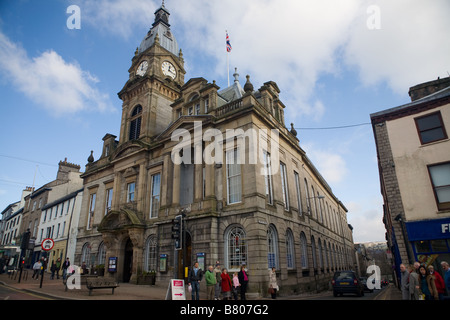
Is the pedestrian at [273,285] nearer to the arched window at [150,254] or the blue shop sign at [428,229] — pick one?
the blue shop sign at [428,229]

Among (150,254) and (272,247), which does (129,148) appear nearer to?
(150,254)

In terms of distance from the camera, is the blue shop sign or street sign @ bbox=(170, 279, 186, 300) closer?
street sign @ bbox=(170, 279, 186, 300)

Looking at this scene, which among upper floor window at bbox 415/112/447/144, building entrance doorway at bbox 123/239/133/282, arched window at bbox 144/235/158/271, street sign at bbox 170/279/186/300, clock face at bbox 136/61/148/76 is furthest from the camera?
clock face at bbox 136/61/148/76

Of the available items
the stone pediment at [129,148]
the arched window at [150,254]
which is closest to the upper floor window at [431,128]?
the arched window at [150,254]

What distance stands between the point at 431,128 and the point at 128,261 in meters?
23.6

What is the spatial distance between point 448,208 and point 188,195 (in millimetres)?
16138

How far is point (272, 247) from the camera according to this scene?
17.2 metres

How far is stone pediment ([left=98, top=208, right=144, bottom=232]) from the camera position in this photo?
21.6 m

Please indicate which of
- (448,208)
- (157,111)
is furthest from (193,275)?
(157,111)

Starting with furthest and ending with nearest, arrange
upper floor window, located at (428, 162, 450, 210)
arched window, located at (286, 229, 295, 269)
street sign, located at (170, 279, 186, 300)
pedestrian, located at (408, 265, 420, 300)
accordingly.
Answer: arched window, located at (286, 229, 295, 269)
upper floor window, located at (428, 162, 450, 210)
street sign, located at (170, 279, 186, 300)
pedestrian, located at (408, 265, 420, 300)

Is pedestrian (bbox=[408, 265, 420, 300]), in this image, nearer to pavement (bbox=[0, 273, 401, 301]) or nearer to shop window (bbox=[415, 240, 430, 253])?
shop window (bbox=[415, 240, 430, 253])

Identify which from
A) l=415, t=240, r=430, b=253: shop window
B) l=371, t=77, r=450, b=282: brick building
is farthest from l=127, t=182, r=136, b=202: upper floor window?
l=415, t=240, r=430, b=253: shop window

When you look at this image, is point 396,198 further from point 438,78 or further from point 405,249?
point 438,78

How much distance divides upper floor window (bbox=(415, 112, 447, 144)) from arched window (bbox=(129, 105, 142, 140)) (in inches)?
900
